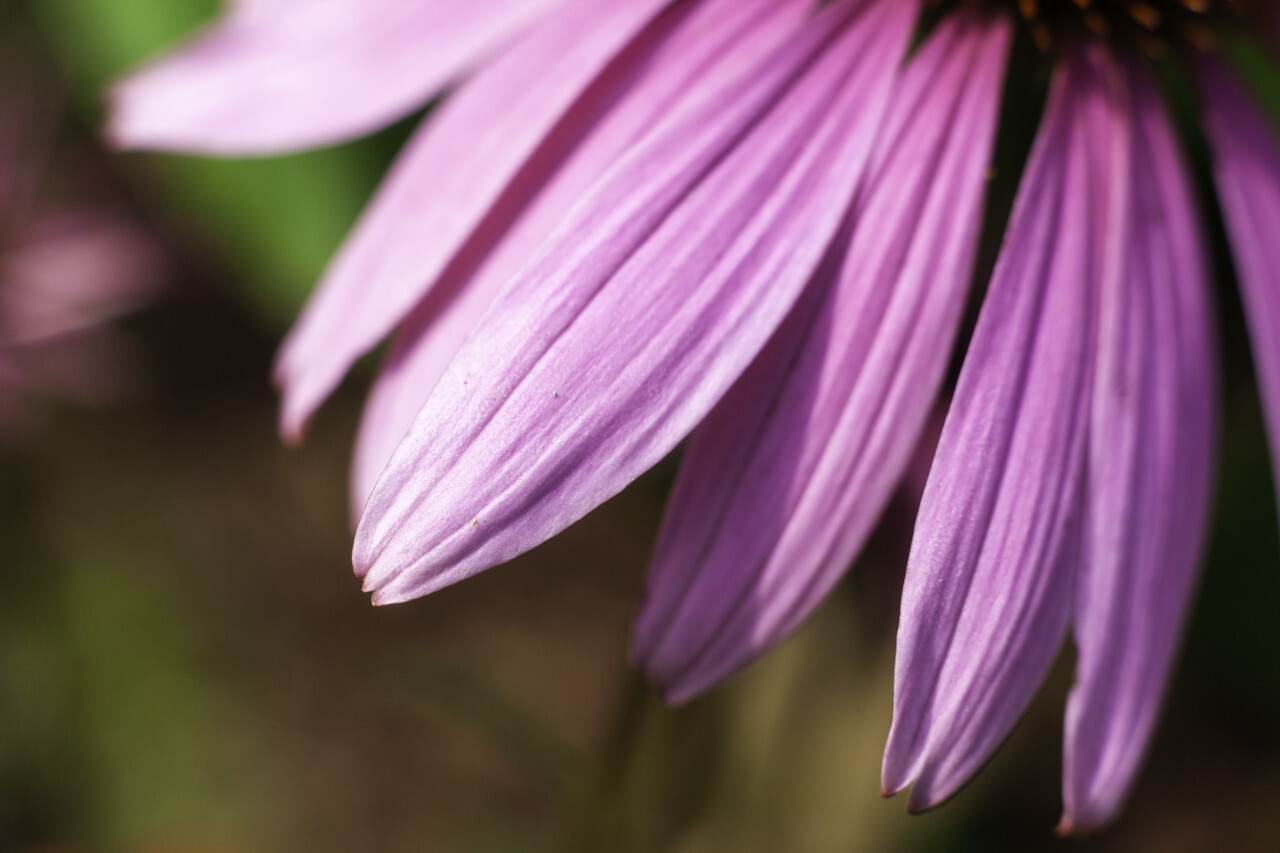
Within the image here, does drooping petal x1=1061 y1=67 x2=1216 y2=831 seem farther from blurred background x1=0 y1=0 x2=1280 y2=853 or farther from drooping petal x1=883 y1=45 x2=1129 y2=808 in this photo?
blurred background x1=0 y1=0 x2=1280 y2=853

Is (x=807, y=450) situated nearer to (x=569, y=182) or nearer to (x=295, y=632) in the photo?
(x=569, y=182)

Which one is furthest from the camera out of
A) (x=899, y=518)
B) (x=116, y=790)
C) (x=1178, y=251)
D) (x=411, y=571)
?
(x=116, y=790)

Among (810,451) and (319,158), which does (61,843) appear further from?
(810,451)

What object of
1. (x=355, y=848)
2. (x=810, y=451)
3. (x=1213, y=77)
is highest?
(x=1213, y=77)

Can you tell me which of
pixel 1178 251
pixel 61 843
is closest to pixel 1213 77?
pixel 1178 251

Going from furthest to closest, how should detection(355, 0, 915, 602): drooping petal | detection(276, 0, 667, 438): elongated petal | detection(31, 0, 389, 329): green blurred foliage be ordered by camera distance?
1. detection(31, 0, 389, 329): green blurred foliage
2. detection(276, 0, 667, 438): elongated petal
3. detection(355, 0, 915, 602): drooping petal

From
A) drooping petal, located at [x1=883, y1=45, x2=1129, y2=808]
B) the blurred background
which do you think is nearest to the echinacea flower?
drooping petal, located at [x1=883, y1=45, x2=1129, y2=808]
